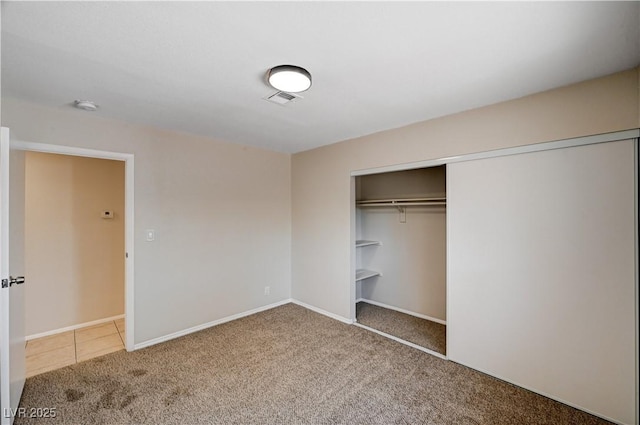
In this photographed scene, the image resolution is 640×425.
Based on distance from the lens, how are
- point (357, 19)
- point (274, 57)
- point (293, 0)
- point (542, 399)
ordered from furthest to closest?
point (542, 399), point (274, 57), point (357, 19), point (293, 0)

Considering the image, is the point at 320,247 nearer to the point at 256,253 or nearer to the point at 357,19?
the point at 256,253

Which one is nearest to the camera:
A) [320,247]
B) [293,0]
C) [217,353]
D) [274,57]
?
[293,0]

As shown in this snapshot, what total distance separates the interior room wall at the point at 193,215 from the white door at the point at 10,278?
65 cm

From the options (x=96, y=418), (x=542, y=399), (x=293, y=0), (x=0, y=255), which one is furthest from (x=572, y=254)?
(x=0, y=255)

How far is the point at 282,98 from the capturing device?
2.26 metres

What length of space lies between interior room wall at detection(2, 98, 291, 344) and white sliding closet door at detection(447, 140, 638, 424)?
2.47m

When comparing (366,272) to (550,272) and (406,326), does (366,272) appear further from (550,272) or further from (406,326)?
(550,272)

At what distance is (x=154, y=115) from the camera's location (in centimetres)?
267

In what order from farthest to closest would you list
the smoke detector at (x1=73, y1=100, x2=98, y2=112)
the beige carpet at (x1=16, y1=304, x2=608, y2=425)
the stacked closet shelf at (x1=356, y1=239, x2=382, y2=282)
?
the stacked closet shelf at (x1=356, y1=239, x2=382, y2=282), the smoke detector at (x1=73, y1=100, x2=98, y2=112), the beige carpet at (x1=16, y1=304, x2=608, y2=425)

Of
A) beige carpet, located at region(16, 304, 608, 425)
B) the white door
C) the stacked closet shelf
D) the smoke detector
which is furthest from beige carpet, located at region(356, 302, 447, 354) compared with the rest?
the smoke detector

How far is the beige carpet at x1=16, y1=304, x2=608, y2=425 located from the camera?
77.4 inches

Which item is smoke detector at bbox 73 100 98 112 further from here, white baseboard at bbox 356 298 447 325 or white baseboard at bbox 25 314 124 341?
white baseboard at bbox 356 298 447 325

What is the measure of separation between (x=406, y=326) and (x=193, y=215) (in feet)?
9.63

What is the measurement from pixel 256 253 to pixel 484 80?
3266mm
